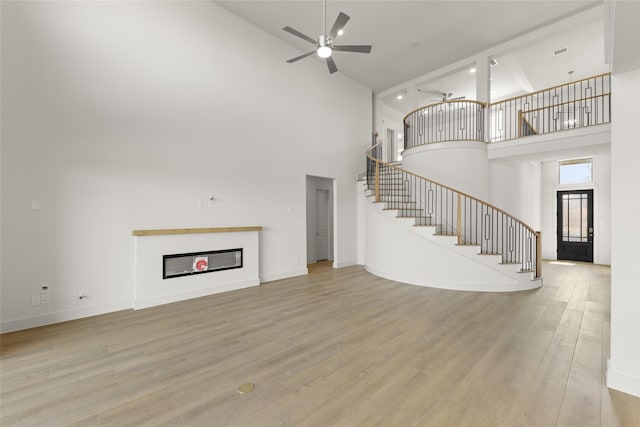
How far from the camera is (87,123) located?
3906 millimetres

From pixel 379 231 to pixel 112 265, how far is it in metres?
5.07

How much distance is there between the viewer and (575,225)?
29.2 feet

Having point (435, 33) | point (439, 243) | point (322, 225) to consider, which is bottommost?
point (439, 243)

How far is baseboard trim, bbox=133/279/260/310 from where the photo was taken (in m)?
4.20

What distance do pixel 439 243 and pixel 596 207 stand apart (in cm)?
681

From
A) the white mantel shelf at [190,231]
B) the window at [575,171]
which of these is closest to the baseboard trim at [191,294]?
the white mantel shelf at [190,231]

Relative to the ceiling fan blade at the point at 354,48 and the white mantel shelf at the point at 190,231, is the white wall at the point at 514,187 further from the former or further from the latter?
the white mantel shelf at the point at 190,231

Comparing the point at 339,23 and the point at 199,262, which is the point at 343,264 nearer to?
the point at 199,262

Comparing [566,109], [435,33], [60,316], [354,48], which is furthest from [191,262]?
[566,109]

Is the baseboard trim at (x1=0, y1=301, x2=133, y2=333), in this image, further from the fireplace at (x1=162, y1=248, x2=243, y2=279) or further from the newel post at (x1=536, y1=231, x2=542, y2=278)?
the newel post at (x1=536, y1=231, x2=542, y2=278)

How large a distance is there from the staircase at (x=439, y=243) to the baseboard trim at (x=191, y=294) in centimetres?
299

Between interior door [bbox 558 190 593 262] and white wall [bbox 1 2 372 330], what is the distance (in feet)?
28.9

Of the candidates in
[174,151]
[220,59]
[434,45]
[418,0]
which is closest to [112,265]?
[174,151]

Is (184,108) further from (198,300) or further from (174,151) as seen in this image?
(198,300)
